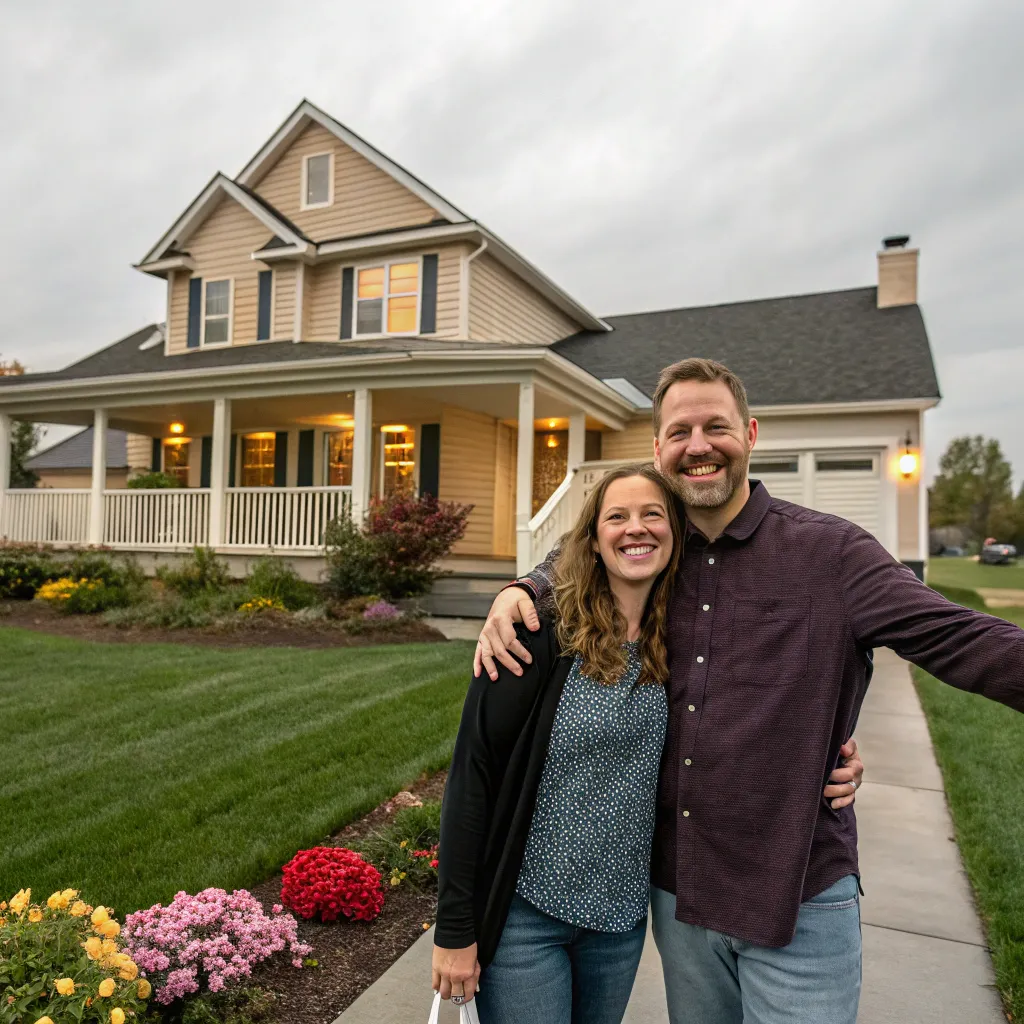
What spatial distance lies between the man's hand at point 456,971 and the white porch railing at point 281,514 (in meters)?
9.84

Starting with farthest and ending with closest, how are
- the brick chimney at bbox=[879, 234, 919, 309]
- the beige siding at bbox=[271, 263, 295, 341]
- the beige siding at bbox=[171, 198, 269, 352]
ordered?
the brick chimney at bbox=[879, 234, 919, 309], the beige siding at bbox=[171, 198, 269, 352], the beige siding at bbox=[271, 263, 295, 341]

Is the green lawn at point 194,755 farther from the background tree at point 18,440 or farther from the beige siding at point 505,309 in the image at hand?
the background tree at point 18,440

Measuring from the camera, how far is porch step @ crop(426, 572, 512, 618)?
402 inches

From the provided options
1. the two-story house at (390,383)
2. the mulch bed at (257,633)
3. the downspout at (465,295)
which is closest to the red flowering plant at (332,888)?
the mulch bed at (257,633)

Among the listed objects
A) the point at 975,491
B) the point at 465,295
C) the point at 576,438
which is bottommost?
the point at 576,438

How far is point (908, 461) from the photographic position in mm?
12031

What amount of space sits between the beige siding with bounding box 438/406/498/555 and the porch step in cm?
236

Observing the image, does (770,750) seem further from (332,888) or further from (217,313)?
(217,313)

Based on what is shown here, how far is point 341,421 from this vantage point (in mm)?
14352

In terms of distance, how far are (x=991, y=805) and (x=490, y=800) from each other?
152 inches

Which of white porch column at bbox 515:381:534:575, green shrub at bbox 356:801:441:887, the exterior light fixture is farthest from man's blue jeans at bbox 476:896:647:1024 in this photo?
the exterior light fixture

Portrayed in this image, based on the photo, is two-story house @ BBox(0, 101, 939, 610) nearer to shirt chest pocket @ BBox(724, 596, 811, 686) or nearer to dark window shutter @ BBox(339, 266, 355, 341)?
dark window shutter @ BBox(339, 266, 355, 341)

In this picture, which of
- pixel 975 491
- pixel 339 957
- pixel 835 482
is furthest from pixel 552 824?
pixel 975 491

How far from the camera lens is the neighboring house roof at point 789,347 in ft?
42.1
